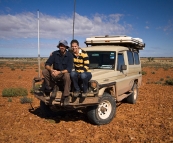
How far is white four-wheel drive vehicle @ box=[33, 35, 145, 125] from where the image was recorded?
16.3ft

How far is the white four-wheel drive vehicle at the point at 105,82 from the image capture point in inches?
195

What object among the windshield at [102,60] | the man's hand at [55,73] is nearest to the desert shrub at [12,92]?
the windshield at [102,60]

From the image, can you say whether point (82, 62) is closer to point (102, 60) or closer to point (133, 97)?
point (102, 60)

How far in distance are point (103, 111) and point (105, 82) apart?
33.2 inches

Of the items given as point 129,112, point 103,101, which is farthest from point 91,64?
point 129,112

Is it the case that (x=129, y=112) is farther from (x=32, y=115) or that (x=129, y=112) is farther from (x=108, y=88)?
(x=32, y=115)

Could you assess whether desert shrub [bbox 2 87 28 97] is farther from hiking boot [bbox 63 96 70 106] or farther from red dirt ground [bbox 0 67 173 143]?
hiking boot [bbox 63 96 70 106]

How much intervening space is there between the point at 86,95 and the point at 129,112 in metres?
2.75

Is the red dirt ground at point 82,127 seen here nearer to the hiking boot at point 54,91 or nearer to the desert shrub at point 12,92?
the hiking boot at point 54,91

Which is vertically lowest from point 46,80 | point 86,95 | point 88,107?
point 88,107

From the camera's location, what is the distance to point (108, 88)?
5898 millimetres

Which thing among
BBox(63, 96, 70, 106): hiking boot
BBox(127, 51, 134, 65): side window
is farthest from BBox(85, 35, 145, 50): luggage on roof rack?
BBox(63, 96, 70, 106): hiking boot

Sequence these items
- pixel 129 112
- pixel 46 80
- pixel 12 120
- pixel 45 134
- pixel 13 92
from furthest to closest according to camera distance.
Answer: pixel 13 92 < pixel 129 112 < pixel 12 120 < pixel 46 80 < pixel 45 134

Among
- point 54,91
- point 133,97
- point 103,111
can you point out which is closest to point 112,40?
point 133,97
